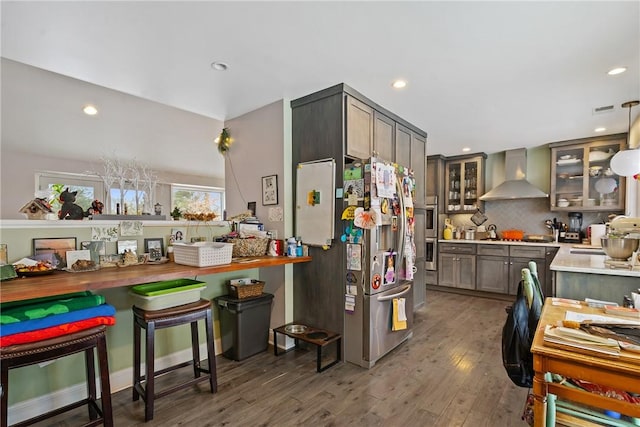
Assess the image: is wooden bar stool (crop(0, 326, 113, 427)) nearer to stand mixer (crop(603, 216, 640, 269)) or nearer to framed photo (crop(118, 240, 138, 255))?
framed photo (crop(118, 240, 138, 255))

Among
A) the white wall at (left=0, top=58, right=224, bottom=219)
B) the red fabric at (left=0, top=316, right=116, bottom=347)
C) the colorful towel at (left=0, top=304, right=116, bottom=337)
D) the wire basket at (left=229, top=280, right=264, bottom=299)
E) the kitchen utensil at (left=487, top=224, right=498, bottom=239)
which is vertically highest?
the white wall at (left=0, top=58, right=224, bottom=219)

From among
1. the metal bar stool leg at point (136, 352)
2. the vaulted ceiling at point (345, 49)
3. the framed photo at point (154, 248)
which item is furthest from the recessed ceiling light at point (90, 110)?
the metal bar stool leg at point (136, 352)

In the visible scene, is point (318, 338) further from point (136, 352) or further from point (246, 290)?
point (136, 352)

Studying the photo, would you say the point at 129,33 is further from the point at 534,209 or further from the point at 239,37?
the point at 534,209

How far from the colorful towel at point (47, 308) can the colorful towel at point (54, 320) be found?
0.06 feet

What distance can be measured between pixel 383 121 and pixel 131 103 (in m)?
2.88

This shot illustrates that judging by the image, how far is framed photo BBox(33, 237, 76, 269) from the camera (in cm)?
202

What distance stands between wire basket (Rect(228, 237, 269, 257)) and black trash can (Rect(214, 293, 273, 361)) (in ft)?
1.36

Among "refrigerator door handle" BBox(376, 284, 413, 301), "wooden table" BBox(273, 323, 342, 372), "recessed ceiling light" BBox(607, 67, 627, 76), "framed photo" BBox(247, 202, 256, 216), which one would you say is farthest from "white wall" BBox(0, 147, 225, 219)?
"recessed ceiling light" BBox(607, 67, 627, 76)

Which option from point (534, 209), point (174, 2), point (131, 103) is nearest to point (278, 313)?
point (174, 2)

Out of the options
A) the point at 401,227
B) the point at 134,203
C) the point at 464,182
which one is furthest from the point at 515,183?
the point at 134,203

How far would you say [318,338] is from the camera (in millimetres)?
2713

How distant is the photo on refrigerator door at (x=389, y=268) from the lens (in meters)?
2.85

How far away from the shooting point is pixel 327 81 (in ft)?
8.91
